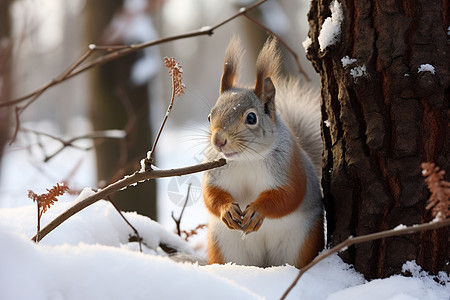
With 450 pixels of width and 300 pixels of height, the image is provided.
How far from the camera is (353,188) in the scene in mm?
1319

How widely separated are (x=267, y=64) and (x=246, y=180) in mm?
341

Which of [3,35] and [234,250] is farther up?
[3,35]

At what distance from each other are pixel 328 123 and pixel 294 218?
11.6 inches

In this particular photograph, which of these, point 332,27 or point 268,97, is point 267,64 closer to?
point 268,97

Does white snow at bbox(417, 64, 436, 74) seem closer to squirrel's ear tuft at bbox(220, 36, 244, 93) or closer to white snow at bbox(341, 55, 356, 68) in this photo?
white snow at bbox(341, 55, 356, 68)

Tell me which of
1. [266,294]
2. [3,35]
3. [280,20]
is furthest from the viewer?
[280,20]

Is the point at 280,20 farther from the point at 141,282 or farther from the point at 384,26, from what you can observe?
the point at 141,282

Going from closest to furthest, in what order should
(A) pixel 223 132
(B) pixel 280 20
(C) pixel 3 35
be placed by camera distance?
(A) pixel 223 132, (C) pixel 3 35, (B) pixel 280 20

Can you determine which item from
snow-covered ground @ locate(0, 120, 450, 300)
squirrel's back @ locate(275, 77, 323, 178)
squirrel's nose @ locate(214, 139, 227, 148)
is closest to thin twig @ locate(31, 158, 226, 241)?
snow-covered ground @ locate(0, 120, 450, 300)

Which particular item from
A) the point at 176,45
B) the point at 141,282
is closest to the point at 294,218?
the point at 141,282

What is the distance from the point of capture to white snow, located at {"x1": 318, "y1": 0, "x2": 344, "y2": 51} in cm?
126

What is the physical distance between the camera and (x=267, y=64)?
4.66 ft

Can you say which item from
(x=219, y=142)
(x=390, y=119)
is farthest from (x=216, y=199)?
(x=390, y=119)

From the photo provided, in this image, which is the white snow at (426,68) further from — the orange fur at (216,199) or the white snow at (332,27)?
the orange fur at (216,199)
